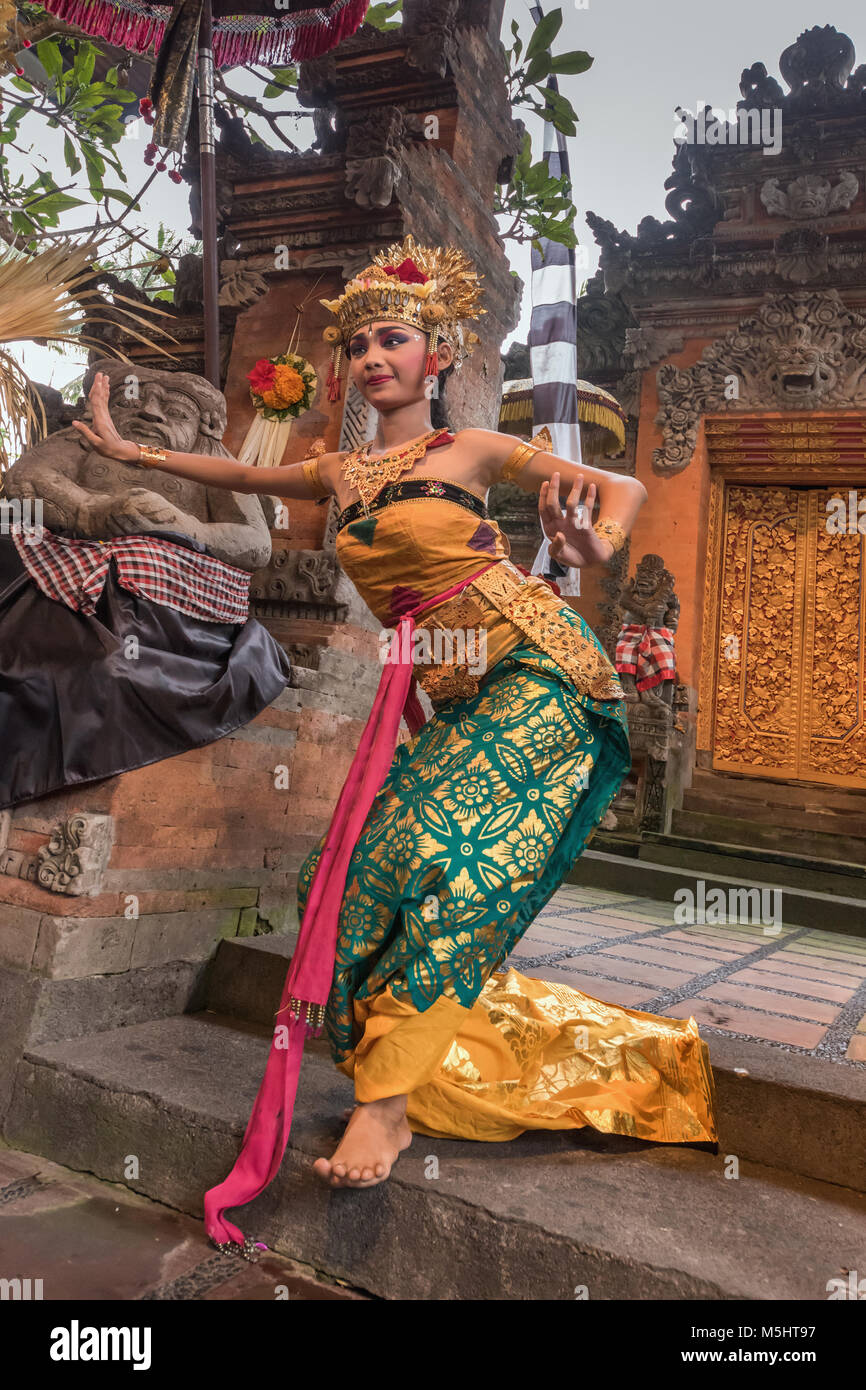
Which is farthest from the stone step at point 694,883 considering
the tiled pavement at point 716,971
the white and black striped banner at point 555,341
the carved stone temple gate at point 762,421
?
the white and black striped banner at point 555,341

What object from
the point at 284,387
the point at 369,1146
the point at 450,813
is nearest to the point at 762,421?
the point at 284,387

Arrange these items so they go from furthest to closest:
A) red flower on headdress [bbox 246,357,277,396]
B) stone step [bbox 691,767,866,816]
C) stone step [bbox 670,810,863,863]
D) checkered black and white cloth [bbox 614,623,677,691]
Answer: stone step [bbox 691,767,866,816]
checkered black and white cloth [bbox 614,623,677,691]
stone step [bbox 670,810,863,863]
red flower on headdress [bbox 246,357,277,396]

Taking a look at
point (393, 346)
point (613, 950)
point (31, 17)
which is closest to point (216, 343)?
point (393, 346)

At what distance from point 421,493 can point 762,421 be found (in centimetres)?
834

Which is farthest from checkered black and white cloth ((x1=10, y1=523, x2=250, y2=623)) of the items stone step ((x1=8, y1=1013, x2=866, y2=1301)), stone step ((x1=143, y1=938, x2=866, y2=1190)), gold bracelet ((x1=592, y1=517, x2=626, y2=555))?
stone step ((x1=143, y1=938, x2=866, y2=1190))

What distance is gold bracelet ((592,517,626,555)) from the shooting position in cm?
191

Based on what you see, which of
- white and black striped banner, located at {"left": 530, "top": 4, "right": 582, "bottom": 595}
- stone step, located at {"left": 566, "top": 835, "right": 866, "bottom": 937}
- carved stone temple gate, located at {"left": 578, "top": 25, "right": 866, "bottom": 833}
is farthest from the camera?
carved stone temple gate, located at {"left": 578, "top": 25, "right": 866, "bottom": 833}

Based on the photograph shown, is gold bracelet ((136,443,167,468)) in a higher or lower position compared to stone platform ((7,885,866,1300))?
higher

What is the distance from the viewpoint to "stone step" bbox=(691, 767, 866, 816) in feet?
29.5

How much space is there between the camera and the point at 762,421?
30.4 feet

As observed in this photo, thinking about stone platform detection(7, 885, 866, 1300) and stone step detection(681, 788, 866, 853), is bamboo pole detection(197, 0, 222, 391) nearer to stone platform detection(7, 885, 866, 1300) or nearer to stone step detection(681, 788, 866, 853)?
stone platform detection(7, 885, 866, 1300)

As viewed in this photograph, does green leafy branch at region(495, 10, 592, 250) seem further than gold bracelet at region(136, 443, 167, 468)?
Yes

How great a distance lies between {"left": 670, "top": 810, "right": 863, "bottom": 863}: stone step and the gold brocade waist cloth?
6.42 meters

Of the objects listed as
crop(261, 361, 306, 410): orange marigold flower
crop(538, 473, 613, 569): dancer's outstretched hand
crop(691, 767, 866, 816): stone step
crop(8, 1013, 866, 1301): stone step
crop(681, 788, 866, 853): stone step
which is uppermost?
crop(261, 361, 306, 410): orange marigold flower
